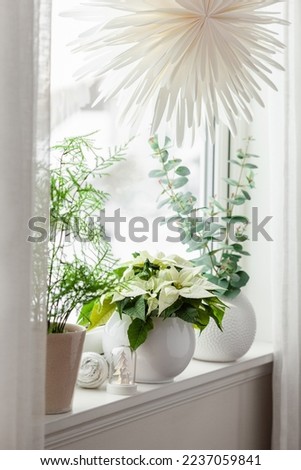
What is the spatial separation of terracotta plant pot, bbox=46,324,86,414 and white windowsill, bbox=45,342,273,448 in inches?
1.1

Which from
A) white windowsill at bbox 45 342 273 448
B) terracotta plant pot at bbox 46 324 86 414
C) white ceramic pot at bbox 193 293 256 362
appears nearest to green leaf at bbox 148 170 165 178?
white ceramic pot at bbox 193 293 256 362

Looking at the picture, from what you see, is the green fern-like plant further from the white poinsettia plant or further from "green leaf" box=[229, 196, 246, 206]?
"green leaf" box=[229, 196, 246, 206]

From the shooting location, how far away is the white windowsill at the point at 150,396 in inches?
58.1

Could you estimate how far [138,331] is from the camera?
67.6 inches

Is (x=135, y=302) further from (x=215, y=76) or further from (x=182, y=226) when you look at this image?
(x=215, y=76)

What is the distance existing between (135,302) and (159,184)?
0.51 meters

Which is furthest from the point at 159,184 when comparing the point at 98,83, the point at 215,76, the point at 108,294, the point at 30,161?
the point at 30,161

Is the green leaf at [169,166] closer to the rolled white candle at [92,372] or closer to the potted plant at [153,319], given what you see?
the potted plant at [153,319]

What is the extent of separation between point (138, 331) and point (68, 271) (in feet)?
1.04

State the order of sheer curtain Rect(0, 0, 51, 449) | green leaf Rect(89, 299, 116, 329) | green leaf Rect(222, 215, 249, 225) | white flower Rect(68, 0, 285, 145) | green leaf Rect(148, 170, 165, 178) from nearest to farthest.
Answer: sheer curtain Rect(0, 0, 51, 449) < white flower Rect(68, 0, 285, 145) < green leaf Rect(89, 299, 116, 329) < green leaf Rect(148, 170, 165, 178) < green leaf Rect(222, 215, 249, 225)

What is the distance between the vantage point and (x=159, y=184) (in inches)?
83.7

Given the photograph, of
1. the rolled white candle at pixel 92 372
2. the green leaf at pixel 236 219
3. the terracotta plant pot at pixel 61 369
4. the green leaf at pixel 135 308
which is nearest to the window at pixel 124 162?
the green leaf at pixel 236 219

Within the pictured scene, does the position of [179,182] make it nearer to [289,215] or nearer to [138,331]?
[289,215]

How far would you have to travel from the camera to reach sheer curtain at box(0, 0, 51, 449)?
121cm
